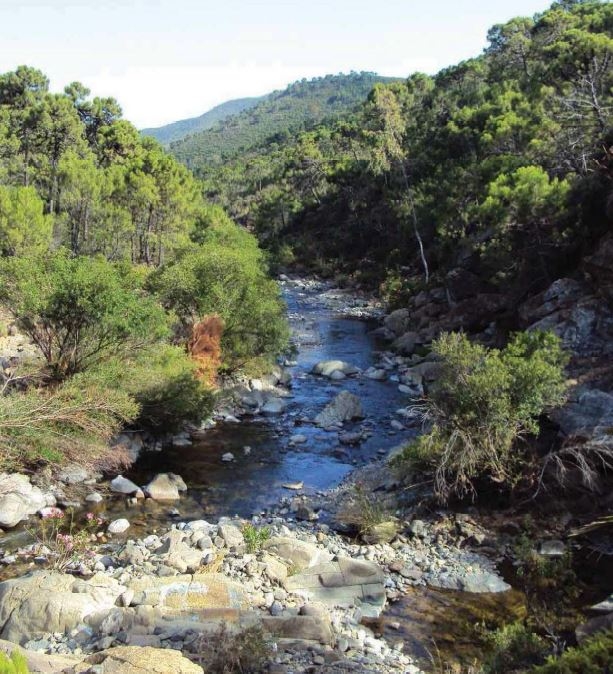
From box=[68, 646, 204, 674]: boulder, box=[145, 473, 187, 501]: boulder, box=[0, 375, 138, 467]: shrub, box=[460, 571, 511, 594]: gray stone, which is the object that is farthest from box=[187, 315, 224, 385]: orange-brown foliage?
box=[68, 646, 204, 674]: boulder

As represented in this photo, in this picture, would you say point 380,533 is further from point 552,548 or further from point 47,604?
point 47,604

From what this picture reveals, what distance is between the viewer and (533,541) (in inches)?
477

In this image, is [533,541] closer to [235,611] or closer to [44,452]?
[235,611]

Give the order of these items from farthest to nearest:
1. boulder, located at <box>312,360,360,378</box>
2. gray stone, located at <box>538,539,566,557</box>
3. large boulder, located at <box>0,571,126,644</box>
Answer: boulder, located at <box>312,360,360,378</box> < gray stone, located at <box>538,539,566,557</box> < large boulder, located at <box>0,571,126,644</box>

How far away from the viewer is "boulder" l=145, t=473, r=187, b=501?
1493cm

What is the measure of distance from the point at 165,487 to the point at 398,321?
21.0 metres

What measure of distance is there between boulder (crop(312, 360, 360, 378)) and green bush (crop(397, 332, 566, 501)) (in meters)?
12.1

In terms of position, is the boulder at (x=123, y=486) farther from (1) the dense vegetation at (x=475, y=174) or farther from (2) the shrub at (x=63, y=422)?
(1) the dense vegetation at (x=475, y=174)

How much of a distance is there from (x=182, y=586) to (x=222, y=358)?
43.8 ft

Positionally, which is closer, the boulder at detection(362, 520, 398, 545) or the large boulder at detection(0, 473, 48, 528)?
the boulder at detection(362, 520, 398, 545)

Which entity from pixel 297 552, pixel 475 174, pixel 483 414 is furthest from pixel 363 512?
pixel 475 174

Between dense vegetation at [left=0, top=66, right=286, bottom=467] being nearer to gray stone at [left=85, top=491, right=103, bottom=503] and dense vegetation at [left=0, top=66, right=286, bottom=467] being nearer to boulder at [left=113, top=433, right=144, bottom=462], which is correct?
boulder at [left=113, top=433, right=144, bottom=462]

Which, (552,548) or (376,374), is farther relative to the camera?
(376,374)

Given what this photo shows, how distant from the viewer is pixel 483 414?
13.0m
